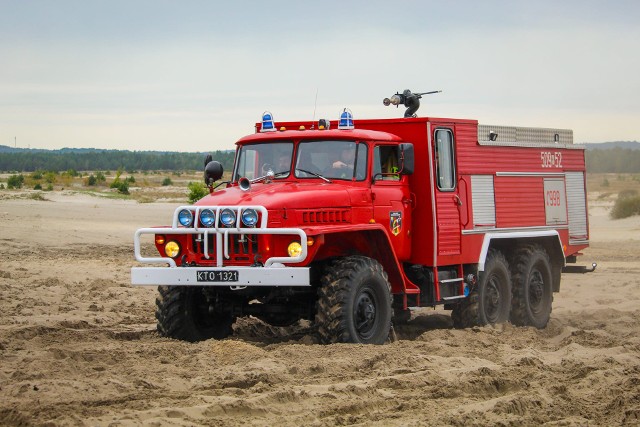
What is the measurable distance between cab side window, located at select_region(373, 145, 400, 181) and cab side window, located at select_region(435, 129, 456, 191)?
28.9 inches

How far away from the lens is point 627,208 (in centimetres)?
4406

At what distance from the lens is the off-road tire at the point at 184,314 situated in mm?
12648

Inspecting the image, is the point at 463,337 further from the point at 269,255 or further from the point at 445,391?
the point at 445,391

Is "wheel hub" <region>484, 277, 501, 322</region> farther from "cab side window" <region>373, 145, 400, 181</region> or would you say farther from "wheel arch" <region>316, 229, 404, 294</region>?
"cab side window" <region>373, 145, 400, 181</region>

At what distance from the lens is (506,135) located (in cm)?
1588

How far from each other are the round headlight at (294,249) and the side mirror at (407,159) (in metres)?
2.25

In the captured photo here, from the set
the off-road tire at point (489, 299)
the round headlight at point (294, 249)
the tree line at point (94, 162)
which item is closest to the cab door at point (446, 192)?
the off-road tire at point (489, 299)

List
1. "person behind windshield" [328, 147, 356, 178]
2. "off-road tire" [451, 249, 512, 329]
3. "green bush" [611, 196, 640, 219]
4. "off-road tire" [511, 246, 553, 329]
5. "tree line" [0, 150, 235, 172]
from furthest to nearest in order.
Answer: "tree line" [0, 150, 235, 172] < "green bush" [611, 196, 640, 219] < "off-road tire" [511, 246, 553, 329] < "off-road tire" [451, 249, 512, 329] < "person behind windshield" [328, 147, 356, 178]

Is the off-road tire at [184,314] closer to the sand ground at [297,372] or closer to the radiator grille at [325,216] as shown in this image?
the sand ground at [297,372]

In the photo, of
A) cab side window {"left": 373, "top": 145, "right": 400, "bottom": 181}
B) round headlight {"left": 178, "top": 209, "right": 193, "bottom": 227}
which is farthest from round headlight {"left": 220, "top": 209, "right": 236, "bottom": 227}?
cab side window {"left": 373, "top": 145, "right": 400, "bottom": 181}

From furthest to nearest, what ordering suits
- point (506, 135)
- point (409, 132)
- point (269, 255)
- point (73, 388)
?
1. point (506, 135)
2. point (409, 132)
3. point (269, 255)
4. point (73, 388)

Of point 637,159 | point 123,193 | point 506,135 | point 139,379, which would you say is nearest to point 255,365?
point 139,379

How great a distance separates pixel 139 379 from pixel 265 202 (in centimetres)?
294

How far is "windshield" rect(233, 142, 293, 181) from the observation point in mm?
13141
